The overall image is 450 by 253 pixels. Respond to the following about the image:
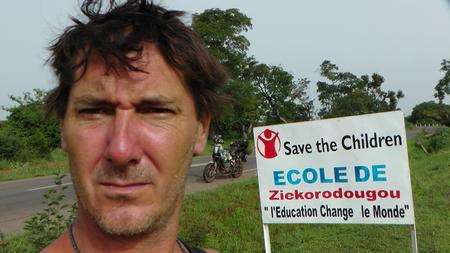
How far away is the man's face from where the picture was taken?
4.44ft

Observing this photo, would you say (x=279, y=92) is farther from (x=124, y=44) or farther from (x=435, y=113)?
(x=124, y=44)

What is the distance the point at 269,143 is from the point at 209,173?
926 cm

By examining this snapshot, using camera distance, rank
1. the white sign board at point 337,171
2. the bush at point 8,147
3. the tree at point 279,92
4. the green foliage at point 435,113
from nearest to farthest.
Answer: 1. the white sign board at point 337,171
2. the green foliage at point 435,113
3. the bush at point 8,147
4. the tree at point 279,92

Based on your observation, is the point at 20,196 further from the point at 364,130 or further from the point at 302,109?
the point at 302,109

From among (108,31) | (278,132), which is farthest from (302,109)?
(108,31)

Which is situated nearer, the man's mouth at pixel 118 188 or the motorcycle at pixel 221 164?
the man's mouth at pixel 118 188

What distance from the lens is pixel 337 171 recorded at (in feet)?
17.0

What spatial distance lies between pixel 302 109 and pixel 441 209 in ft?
159

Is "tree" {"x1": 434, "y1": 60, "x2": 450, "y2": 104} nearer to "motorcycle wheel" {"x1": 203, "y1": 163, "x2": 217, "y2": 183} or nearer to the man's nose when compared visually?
"motorcycle wheel" {"x1": 203, "y1": 163, "x2": 217, "y2": 183}

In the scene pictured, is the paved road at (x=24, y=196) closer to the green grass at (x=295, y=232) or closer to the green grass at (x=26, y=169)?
the green grass at (x=26, y=169)

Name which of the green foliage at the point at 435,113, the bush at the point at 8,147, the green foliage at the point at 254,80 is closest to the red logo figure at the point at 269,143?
the green foliage at the point at 435,113

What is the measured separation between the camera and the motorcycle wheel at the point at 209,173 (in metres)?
A: 14.5

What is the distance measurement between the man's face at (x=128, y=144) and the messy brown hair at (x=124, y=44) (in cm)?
3

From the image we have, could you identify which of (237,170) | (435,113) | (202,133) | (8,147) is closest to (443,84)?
(435,113)
